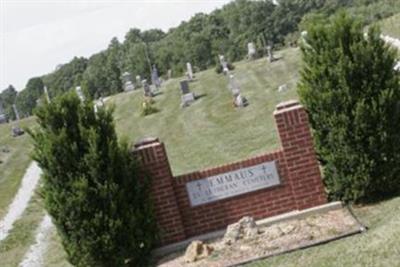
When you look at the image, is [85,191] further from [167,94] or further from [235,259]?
[167,94]

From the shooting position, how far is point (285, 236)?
9703mm

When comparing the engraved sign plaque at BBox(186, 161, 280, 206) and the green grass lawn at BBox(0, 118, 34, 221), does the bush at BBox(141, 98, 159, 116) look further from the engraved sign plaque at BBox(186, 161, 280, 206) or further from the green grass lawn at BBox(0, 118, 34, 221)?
the engraved sign plaque at BBox(186, 161, 280, 206)

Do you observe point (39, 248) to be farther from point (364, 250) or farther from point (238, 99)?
point (238, 99)

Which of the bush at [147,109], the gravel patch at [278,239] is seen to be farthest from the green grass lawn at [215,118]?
the gravel patch at [278,239]

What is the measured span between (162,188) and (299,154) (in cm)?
226

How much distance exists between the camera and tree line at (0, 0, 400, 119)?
91062mm

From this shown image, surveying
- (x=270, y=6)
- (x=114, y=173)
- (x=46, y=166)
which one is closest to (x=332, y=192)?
(x=114, y=173)

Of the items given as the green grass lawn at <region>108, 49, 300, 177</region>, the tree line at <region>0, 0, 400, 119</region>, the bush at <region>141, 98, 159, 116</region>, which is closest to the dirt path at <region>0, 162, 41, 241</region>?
the green grass lawn at <region>108, 49, 300, 177</region>

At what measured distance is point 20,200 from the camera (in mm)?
21656

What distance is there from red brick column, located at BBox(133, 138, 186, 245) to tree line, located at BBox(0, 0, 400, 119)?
2699 inches

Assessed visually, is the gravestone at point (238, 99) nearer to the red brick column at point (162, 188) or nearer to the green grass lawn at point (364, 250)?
the red brick column at point (162, 188)

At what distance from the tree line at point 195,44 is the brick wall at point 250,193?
68395 mm

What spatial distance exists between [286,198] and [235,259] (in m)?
1.81

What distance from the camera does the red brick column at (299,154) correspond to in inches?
411
